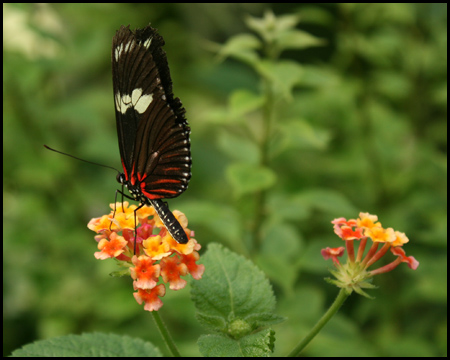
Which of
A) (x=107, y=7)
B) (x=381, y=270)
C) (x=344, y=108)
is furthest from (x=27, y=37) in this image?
(x=381, y=270)

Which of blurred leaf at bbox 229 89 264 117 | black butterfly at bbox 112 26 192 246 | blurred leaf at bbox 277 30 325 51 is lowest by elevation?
black butterfly at bbox 112 26 192 246

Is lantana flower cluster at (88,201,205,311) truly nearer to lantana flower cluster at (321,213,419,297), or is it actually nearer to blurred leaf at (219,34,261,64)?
lantana flower cluster at (321,213,419,297)

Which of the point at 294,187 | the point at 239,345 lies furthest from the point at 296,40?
the point at 239,345

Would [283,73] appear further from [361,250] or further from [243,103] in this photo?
[361,250]

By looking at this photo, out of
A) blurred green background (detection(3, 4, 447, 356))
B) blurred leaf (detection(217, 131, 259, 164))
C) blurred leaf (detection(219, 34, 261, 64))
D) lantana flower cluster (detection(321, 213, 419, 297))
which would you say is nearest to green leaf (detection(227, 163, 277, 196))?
blurred green background (detection(3, 4, 447, 356))

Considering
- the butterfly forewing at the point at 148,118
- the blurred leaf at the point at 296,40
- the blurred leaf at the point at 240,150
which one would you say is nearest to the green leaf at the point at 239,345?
the butterfly forewing at the point at 148,118

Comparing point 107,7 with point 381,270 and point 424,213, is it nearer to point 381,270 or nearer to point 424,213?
point 424,213
